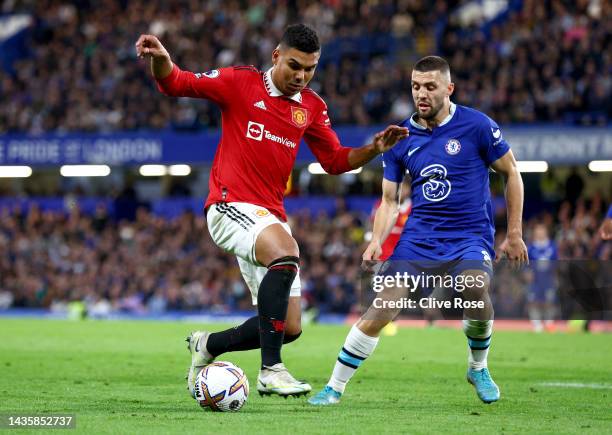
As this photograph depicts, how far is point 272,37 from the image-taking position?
29.5 meters

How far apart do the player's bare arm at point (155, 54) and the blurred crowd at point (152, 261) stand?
1703cm

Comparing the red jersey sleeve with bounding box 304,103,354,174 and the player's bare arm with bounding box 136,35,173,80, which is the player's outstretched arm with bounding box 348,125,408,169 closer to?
the red jersey sleeve with bounding box 304,103,354,174

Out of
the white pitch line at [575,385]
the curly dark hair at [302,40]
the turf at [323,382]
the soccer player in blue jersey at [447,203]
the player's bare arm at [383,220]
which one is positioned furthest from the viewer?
the white pitch line at [575,385]

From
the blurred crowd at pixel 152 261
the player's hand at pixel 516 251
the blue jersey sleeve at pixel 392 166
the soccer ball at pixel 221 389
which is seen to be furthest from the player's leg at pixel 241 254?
the blurred crowd at pixel 152 261

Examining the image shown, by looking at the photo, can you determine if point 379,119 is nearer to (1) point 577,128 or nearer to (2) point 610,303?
(1) point 577,128

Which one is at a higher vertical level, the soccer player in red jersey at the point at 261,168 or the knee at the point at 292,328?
the soccer player in red jersey at the point at 261,168

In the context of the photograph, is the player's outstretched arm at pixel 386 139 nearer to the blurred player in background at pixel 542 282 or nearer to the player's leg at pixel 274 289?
the player's leg at pixel 274 289

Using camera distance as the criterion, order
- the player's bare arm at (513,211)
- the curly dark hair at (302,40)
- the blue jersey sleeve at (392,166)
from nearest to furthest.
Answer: the curly dark hair at (302,40)
the player's bare arm at (513,211)
the blue jersey sleeve at (392,166)

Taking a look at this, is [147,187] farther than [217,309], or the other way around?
[147,187]

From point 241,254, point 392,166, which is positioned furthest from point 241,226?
point 392,166

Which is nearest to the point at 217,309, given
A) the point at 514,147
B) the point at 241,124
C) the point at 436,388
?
the point at 514,147

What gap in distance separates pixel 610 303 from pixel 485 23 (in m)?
11.0

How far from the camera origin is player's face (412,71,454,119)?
322 inches

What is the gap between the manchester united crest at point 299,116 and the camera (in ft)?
26.1
